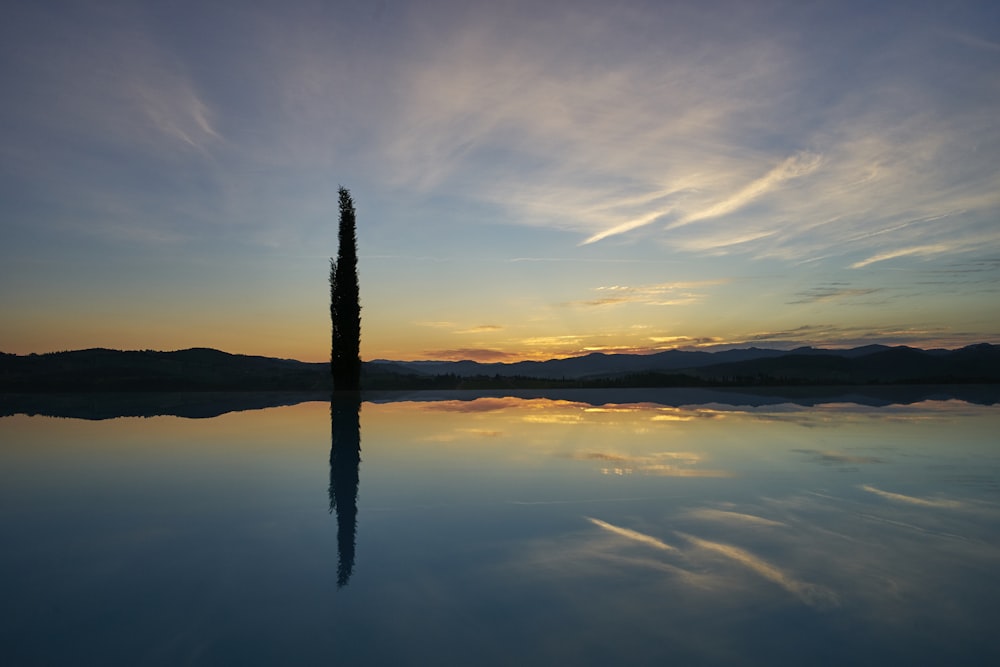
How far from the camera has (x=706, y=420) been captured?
19469mm

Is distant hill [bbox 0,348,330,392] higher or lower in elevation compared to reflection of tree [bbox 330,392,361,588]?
higher

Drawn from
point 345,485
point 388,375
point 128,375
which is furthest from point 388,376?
point 345,485

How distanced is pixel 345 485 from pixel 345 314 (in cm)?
3141

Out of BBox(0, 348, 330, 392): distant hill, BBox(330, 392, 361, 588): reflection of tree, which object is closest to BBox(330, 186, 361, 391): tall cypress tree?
BBox(0, 348, 330, 392): distant hill

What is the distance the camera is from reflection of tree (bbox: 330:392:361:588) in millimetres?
5992

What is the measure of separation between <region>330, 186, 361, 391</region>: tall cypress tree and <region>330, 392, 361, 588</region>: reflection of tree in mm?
19708

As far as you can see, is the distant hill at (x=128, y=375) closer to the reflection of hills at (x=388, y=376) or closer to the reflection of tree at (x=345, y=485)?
the reflection of hills at (x=388, y=376)

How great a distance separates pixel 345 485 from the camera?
957 centimetres

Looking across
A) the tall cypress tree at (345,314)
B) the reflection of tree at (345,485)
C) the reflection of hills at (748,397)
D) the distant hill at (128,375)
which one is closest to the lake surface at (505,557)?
the reflection of tree at (345,485)

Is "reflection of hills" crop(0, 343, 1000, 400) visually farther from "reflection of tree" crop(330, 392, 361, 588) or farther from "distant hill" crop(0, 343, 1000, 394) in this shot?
"reflection of tree" crop(330, 392, 361, 588)

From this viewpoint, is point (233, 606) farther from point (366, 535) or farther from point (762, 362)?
point (762, 362)

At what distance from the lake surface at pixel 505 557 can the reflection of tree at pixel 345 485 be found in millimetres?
41

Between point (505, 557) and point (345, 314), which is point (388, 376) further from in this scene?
point (505, 557)

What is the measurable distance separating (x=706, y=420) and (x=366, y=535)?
15211 millimetres
